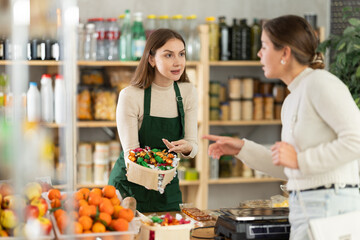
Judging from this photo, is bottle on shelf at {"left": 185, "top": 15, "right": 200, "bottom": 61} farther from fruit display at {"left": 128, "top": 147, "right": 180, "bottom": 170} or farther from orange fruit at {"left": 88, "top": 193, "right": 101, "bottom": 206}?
orange fruit at {"left": 88, "top": 193, "right": 101, "bottom": 206}

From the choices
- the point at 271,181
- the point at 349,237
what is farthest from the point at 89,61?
the point at 349,237

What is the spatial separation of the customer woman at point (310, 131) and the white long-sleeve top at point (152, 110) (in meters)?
0.78

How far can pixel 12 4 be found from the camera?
1.05m

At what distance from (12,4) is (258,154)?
103 centimetres

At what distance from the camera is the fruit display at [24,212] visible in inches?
45.0

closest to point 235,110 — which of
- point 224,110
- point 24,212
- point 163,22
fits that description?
point 224,110

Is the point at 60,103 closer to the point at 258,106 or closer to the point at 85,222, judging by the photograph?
the point at 85,222

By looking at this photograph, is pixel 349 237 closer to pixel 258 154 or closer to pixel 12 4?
pixel 258 154

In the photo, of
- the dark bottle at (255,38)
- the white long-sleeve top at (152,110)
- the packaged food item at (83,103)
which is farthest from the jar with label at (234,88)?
the white long-sleeve top at (152,110)

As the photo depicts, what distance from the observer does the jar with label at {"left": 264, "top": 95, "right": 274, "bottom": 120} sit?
14.9 ft

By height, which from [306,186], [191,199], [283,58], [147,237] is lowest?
[191,199]

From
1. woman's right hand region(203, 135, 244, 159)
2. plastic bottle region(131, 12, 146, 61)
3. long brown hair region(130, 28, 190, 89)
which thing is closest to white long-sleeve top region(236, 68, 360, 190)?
woman's right hand region(203, 135, 244, 159)

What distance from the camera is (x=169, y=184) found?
8.37 ft

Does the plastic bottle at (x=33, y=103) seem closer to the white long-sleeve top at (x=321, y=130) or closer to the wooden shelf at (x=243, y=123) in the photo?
the white long-sleeve top at (x=321, y=130)
